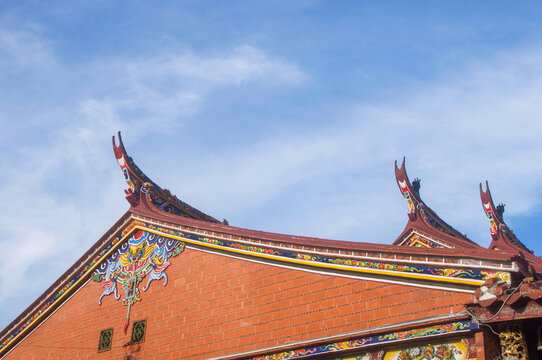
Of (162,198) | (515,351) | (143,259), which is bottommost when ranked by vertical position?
(515,351)

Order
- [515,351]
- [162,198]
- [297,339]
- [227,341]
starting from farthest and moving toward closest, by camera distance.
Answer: [162,198]
[227,341]
[297,339]
[515,351]

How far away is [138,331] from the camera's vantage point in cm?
1061

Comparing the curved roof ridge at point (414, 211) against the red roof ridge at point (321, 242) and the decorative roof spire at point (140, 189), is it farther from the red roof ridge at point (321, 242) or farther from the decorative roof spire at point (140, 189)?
the decorative roof spire at point (140, 189)

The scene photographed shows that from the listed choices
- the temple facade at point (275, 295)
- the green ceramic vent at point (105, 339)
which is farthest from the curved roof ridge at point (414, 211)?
the green ceramic vent at point (105, 339)

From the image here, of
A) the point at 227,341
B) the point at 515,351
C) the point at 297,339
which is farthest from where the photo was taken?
the point at 227,341

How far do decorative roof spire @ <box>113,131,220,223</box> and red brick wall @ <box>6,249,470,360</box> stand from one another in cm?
164

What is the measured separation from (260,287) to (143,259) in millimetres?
2745

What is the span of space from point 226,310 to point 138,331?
1.83 metres

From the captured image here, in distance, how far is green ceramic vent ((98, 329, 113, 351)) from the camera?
10.9 metres

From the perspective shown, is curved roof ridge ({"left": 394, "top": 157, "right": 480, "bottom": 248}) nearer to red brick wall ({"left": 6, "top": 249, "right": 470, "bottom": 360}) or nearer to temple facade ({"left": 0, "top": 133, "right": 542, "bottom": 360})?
temple facade ({"left": 0, "top": 133, "right": 542, "bottom": 360})

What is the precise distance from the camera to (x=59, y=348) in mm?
11641

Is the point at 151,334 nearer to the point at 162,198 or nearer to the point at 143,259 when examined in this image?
the point at 143,259

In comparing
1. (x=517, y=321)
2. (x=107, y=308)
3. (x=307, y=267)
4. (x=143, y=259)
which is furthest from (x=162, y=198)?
(x=517, y=321)

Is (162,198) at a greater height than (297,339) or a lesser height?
greater
